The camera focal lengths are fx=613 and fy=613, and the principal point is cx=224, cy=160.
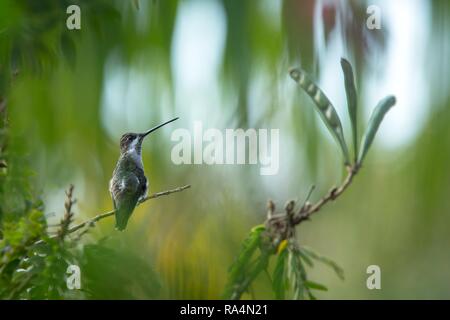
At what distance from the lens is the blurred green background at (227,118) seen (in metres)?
1.19

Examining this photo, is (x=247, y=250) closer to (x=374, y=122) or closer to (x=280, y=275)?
(x=280, y=275)

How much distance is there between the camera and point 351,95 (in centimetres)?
114

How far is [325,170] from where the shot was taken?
1.17m

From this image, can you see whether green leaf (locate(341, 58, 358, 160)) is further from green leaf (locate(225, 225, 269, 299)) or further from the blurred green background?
green leaf (locate(225, 225, 269, 299))

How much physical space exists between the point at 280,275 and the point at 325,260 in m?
0.09

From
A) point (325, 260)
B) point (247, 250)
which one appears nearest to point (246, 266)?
point (247, 250)

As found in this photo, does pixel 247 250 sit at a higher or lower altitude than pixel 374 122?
lower

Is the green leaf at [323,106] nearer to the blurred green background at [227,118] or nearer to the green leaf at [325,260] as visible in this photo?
the blurred green background at [227,118]

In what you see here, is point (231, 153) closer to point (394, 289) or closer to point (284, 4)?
point (284, 4)

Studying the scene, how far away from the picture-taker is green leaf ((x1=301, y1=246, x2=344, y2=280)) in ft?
3.73

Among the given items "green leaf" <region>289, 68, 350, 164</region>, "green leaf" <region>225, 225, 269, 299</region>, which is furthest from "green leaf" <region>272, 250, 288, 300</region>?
"green leaf" <region>289, 68, 350, 164</region>

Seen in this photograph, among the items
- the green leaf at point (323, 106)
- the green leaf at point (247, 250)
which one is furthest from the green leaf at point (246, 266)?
the green leaf at point (323, 106)

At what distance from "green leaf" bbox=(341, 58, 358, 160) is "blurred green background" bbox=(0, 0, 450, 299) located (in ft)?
0.10

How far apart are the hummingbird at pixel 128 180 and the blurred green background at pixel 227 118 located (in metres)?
0.02
